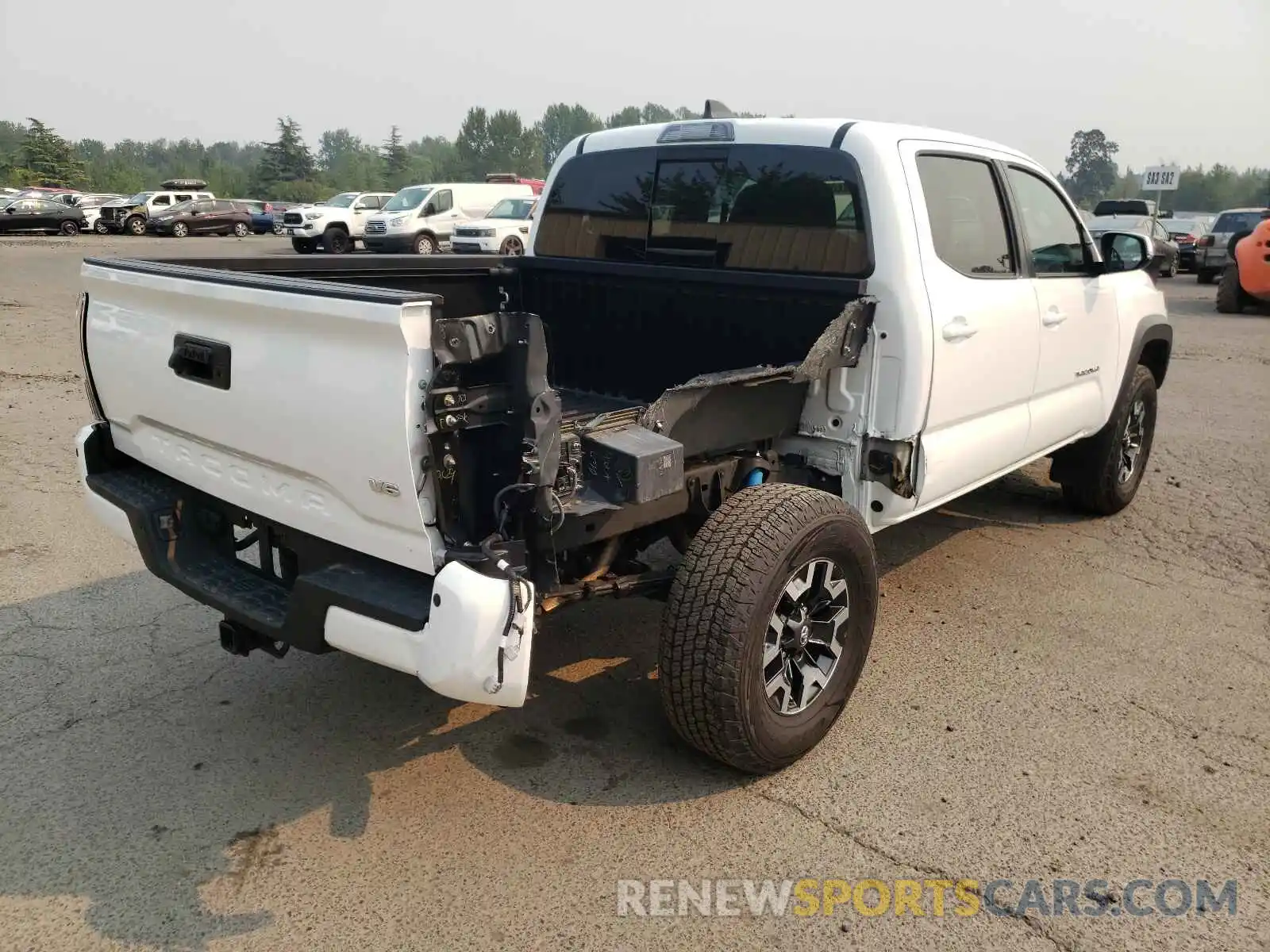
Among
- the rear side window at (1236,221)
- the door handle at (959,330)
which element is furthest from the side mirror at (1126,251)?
the rear side window at (1236,221)

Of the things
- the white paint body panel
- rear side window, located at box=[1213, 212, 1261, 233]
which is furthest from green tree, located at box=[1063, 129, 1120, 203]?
the white paint body panel

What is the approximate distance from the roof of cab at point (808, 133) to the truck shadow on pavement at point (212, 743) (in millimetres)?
2136

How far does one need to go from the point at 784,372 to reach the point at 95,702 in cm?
279

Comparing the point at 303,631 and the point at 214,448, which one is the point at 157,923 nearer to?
the point at 303,631

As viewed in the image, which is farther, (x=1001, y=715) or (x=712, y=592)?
(x=1001, y=715)

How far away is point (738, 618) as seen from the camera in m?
2.87

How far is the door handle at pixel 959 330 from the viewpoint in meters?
3.70

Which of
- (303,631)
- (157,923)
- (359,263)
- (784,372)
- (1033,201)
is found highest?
(1033,201)

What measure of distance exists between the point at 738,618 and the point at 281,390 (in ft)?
4.78

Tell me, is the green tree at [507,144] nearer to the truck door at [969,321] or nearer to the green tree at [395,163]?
the green tree at [395,163]

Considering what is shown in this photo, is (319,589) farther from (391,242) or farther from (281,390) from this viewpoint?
(391,242)

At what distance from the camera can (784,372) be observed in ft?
11.1

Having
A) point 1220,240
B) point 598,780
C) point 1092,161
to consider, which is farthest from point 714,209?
point 1092,161

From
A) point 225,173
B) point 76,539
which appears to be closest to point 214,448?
point 76,539
